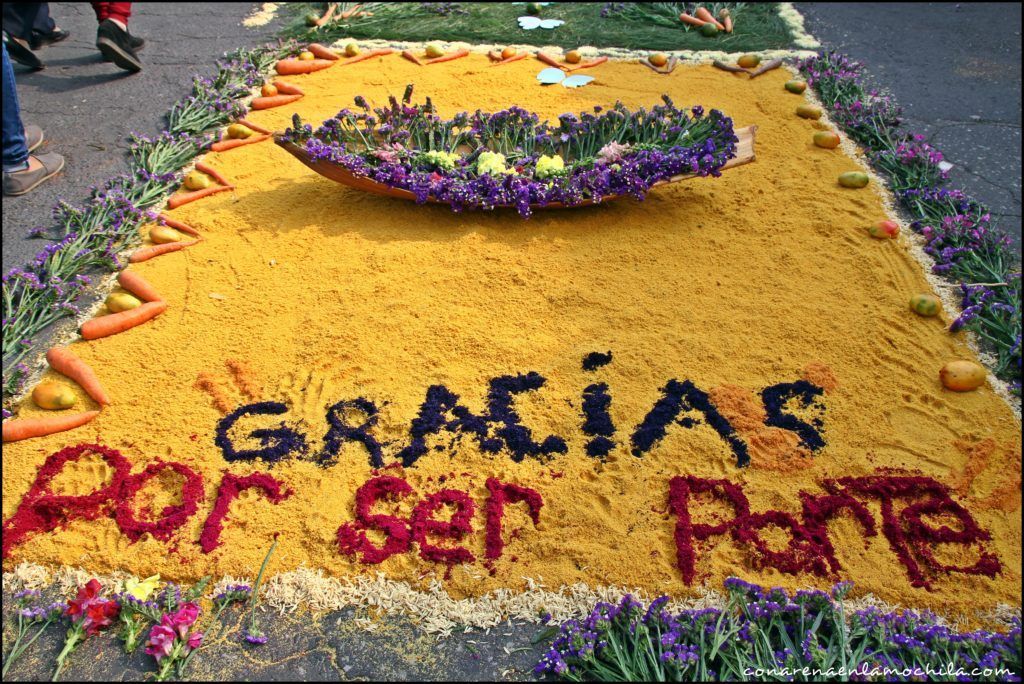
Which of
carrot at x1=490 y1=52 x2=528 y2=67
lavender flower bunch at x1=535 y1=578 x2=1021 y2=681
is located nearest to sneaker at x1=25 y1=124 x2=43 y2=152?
carrot at x1=490 y1=52 x2=528 y2=67

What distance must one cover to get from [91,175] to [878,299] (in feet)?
16.1

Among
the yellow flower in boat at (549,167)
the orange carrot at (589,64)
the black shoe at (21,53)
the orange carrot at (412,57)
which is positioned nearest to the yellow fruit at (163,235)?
the yellow flower in boat at (549,167)

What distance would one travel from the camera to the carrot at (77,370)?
3.51 m

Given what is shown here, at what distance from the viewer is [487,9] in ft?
24.8

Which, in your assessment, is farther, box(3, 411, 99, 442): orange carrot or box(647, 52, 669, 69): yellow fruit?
box(647, 52, 669, 69): yellow fruit

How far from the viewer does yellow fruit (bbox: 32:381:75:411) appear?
3461 millimetres

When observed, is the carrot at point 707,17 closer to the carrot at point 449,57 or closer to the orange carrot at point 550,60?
the orange carrot at point 550,60

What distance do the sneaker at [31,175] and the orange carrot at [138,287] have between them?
1511mm

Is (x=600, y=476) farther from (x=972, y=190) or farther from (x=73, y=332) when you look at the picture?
(x=972, y=190)

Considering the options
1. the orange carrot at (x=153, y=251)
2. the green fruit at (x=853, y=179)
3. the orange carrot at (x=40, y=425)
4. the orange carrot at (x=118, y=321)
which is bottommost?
the orange carrot at (x=40, y=425)

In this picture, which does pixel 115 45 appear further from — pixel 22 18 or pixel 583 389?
pixel 583 389

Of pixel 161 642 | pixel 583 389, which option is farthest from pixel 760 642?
pixel 161 642

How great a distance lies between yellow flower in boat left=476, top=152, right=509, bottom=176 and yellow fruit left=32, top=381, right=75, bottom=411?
2.38 metres

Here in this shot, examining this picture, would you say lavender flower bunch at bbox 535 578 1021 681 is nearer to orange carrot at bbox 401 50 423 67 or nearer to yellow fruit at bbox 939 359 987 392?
yellow fruit at bbox 939 359 987 392
